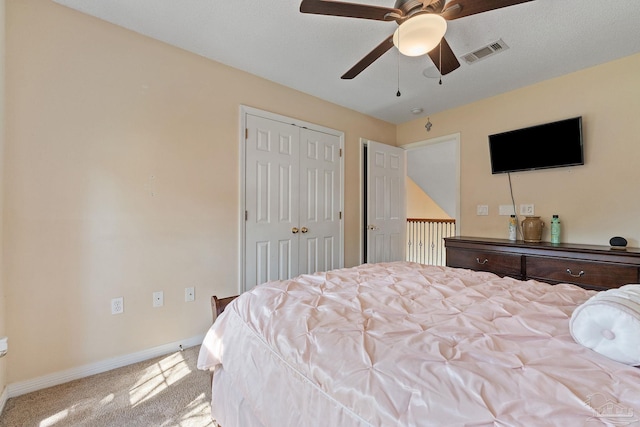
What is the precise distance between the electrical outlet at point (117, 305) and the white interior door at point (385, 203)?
265 cm

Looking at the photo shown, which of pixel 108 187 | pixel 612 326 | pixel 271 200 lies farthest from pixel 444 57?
pixel 108 187

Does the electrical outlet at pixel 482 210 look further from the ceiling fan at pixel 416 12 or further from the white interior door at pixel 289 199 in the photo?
the ceiling fan at pixel 416 12

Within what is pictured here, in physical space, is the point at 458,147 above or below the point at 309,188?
above

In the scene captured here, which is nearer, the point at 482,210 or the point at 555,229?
the point at 555,229

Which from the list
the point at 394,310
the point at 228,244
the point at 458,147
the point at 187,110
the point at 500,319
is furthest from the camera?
the point at 458,147

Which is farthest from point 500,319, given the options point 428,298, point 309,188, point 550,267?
point 309,188

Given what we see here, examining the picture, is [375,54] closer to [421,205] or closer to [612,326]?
[612,326]

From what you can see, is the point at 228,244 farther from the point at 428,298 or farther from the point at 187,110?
the point at 428,298

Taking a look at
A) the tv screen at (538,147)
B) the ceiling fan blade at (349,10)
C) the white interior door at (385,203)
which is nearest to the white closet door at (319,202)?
the white interior door at (385,203)

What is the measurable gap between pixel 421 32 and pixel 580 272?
7.35ft

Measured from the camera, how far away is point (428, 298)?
1.27 metres

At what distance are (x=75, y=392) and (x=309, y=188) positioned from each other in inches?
96.6

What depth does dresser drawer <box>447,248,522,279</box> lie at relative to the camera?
255 centimetres

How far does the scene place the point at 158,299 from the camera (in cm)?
221
